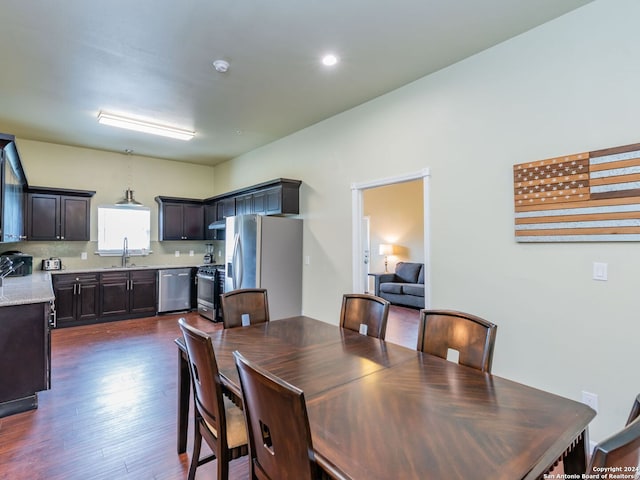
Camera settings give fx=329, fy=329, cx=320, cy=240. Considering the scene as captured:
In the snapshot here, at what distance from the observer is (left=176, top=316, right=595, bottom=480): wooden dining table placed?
3.04ft

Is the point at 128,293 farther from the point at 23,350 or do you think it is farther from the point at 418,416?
the point at 418,416

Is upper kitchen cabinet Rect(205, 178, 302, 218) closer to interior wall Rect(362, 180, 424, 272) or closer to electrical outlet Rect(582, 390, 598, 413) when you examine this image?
interior wall Rect(362, 180, 424, 272)

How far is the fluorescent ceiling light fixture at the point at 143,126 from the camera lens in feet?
14.1

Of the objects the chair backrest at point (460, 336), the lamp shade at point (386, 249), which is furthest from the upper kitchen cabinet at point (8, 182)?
the lamp shade at point (386, 249)

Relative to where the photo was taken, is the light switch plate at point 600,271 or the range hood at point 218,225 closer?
the light switch plate at point 600,271

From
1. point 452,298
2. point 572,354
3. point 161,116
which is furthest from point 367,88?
point 572,354

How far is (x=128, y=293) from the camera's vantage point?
5809 millimetres

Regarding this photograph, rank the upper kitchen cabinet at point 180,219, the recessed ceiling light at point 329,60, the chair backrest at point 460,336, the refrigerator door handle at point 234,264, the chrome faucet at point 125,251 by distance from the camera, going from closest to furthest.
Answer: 1. the chair backrest at point 460,336
2. the recessed ceiling light at point 329,60
3. the refrigerator door handle at point 234,264
4. the chrome faucet at point 125,251
5. the upper kitchen cabinet at point 180,219

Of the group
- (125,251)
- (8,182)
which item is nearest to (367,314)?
(8,182)

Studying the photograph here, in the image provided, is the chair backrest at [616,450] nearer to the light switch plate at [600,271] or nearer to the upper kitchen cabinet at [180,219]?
the light switch plate at [600,271]

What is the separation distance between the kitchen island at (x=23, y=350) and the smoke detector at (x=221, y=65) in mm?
2539

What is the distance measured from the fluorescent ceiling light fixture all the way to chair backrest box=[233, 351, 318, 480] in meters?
4.46

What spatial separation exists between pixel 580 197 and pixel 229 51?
301 centimetres

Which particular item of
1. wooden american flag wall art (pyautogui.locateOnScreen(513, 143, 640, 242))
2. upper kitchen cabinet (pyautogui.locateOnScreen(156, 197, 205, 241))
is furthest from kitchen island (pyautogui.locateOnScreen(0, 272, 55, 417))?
wooden american flag wall art (pyautogui.locateOnScreen(513, 143, 640, 242))
